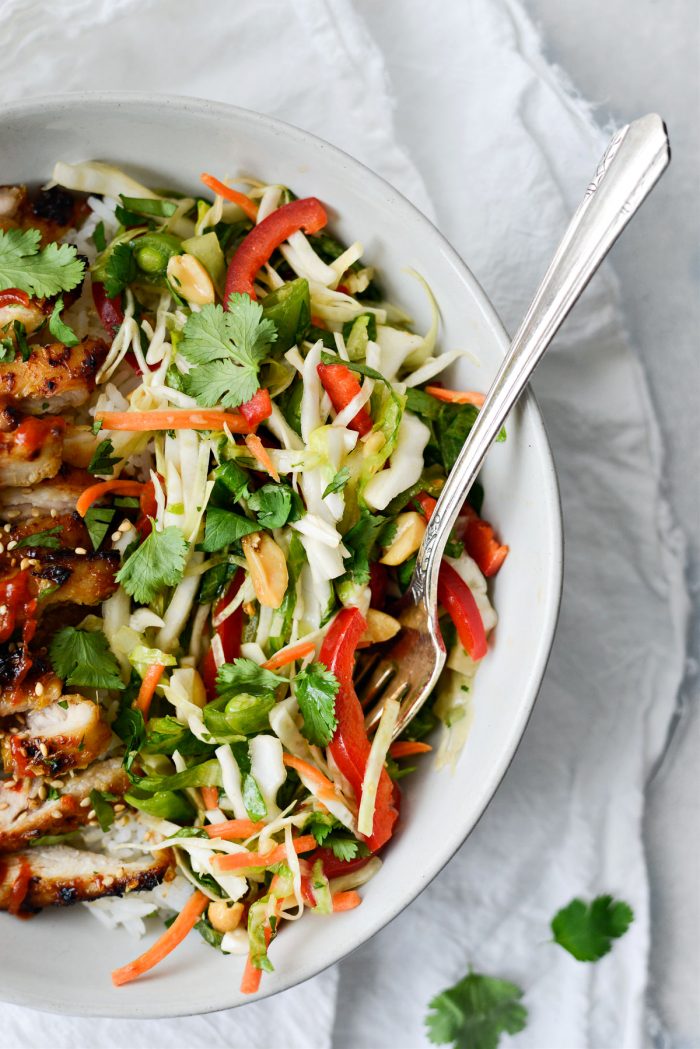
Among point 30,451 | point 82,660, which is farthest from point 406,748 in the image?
point 30,451

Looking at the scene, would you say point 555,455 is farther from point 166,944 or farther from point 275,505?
point 166,944

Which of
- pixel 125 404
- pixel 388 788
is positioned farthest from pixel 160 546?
pixel 388 788

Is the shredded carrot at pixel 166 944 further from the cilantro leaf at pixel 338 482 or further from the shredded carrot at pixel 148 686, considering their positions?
the cilantro leaf at pixel 338 482

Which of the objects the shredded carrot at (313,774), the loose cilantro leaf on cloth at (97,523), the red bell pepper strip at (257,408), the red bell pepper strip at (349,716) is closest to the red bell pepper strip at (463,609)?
the red bell pepper strip at (349,716)

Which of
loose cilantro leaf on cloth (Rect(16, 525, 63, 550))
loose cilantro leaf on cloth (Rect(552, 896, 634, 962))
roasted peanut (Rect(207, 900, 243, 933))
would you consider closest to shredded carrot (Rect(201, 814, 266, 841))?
roasted peanut (Rect(207, 900, 243, 933))

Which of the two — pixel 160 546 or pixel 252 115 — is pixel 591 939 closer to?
pixel 160 546

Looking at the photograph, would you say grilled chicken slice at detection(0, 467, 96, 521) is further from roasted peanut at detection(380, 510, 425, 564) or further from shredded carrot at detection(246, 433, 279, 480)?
roasted peanut at detection(380, 510, 425, 564)
